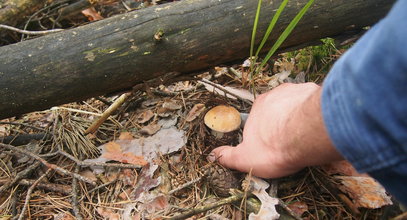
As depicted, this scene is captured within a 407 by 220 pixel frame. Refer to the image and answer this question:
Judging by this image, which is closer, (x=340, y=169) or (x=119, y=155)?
(x=340, y=169)

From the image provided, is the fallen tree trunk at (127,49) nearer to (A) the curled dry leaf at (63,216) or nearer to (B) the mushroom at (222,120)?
(B) the mushroom at (222,120)

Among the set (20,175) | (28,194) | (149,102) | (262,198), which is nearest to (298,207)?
(262,198)

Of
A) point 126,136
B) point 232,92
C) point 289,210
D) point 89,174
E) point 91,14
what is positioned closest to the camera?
point 289,210

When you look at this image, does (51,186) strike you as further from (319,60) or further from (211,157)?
(319,60)

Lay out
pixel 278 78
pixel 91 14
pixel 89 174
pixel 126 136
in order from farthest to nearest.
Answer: pixel 91 14 → pixel 278 78 → pixel 126 136 → pixel 89 174

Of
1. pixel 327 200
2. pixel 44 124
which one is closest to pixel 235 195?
pixel 327 200

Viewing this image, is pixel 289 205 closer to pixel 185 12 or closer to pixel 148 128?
pixel 148 128

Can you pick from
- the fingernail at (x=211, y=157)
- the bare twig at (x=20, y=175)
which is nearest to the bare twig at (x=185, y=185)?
the fingernail at (x=211, y=157)
